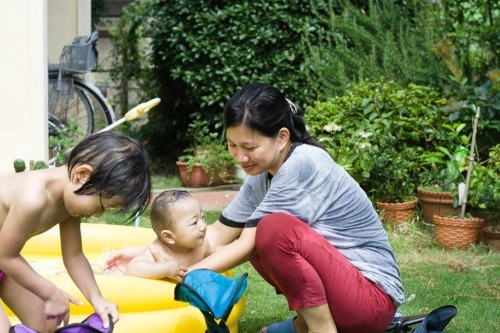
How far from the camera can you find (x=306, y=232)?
3.14m

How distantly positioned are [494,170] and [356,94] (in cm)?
124

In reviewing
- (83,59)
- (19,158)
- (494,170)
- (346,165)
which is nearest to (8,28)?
(19,158)

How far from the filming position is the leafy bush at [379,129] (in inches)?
223

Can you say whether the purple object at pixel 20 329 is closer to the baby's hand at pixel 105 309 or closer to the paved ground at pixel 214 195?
the baby's hand at pixel 105 309

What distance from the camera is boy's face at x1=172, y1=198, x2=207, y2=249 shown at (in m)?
3.37

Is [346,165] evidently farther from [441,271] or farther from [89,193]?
[89,193]

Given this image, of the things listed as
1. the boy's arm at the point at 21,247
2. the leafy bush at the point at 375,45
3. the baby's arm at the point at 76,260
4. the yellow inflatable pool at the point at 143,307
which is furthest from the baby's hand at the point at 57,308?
the leafy bush at the point at 375,45

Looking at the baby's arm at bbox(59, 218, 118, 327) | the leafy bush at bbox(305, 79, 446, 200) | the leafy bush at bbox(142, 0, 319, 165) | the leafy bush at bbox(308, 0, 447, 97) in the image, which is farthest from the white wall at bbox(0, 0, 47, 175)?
the baby's arm at bbox(59, 218, 118, 327)

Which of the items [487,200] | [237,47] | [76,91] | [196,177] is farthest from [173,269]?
[76,91]

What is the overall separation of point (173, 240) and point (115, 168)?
843mm

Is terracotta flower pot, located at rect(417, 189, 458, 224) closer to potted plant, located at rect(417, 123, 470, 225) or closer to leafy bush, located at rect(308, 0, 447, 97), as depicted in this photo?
potted plant, located at rect(417, 123, 470, 225)

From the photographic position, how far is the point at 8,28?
232 inches

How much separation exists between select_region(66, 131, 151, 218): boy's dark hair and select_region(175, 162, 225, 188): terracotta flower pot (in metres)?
4.50

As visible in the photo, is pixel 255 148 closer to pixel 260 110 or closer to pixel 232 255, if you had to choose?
pixel 260 110
